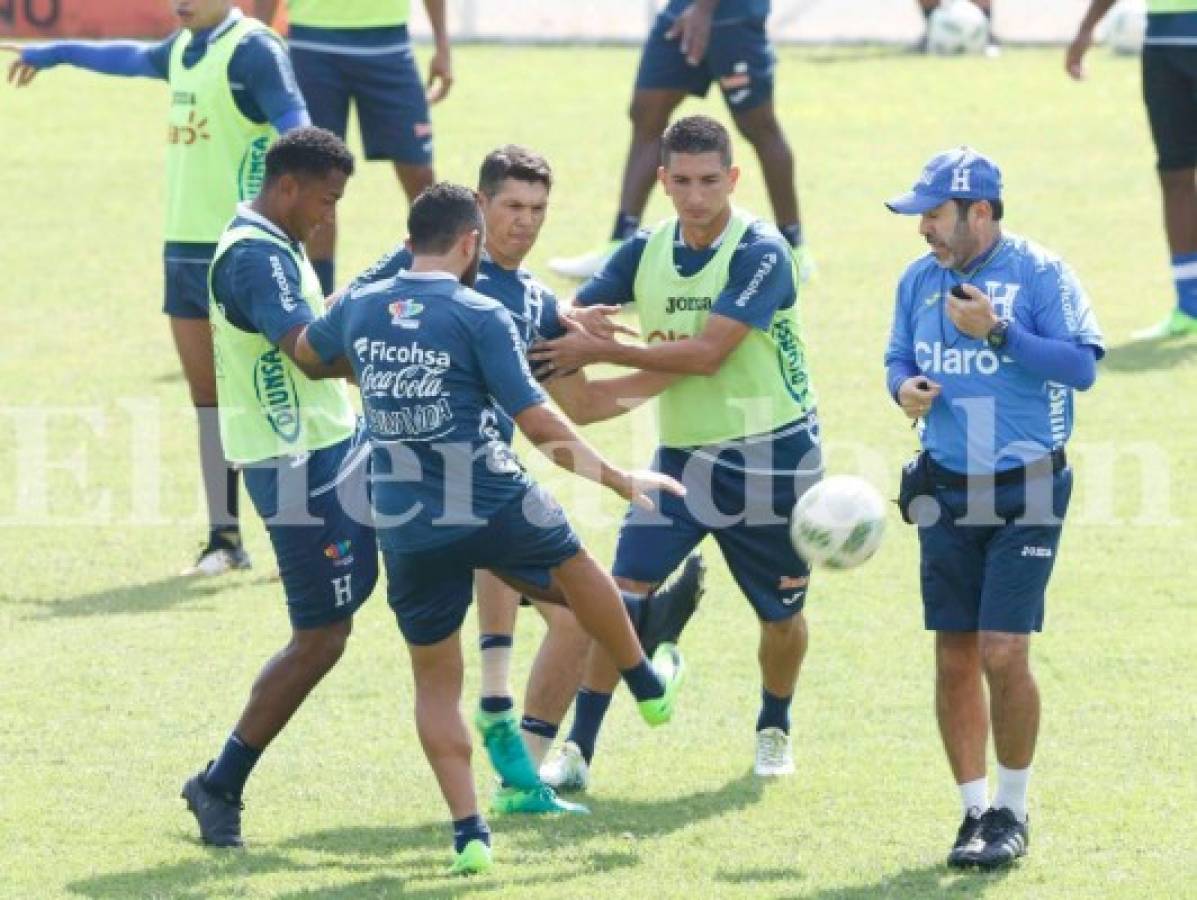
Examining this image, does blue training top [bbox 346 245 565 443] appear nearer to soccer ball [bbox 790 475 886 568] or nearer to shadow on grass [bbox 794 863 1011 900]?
soccer ball [bbox 790 475 886 568]

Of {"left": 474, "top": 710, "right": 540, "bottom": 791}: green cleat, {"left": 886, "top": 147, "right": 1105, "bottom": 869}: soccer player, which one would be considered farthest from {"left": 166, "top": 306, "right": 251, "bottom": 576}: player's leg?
{"left": 886, "top": 147, "right": 1105, "bottom": 869}: soccer player

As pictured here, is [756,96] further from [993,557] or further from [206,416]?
[993,557]

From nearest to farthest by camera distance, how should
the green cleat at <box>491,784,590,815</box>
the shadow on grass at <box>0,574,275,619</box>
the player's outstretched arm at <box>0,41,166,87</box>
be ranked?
the green cleat at <box>491,784,590,815</box>
the shadow on grass at <box>0,574,275,619</box>
the player's outstretched arm at <box>0,41,166,87</box>

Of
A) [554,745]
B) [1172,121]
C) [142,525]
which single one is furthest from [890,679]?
[1172,121]

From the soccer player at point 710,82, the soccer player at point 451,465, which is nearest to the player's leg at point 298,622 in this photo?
the soccer player at point 451,465

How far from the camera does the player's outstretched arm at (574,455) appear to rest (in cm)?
759

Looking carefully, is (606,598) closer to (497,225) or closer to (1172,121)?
(497,225)

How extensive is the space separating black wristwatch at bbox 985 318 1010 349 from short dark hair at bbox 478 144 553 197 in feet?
5.80

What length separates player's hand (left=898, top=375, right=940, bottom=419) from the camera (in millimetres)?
7863

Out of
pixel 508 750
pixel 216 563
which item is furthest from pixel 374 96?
pixel 508 750

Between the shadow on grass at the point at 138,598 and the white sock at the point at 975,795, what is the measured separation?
4315 millimetres

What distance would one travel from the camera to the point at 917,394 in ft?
25.8

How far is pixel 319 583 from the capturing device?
27.3 ft

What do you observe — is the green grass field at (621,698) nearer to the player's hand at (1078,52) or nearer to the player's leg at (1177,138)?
the player's leg at (1177,138)
